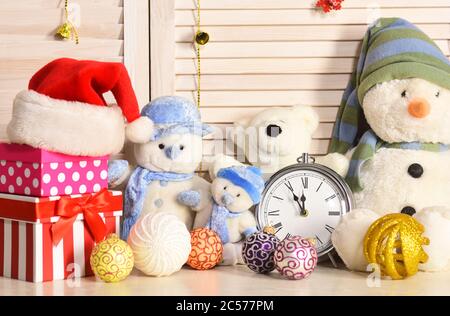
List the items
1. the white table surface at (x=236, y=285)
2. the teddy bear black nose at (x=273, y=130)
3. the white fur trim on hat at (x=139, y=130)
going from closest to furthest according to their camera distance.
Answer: the white table surface at (x=236, y=285)
the white fur trim on hat at (x=139, y=130)
the teddy bear black nose at (x=273, y=130)

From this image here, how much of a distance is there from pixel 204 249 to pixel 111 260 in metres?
0.22

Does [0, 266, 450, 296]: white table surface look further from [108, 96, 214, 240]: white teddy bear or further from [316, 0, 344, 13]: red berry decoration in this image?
[316, 0, 344, 13]: red berry decoration

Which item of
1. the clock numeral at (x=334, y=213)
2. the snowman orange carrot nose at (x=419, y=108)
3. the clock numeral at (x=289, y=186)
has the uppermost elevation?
the snowman orange carrot nose at (x=419, y=108)

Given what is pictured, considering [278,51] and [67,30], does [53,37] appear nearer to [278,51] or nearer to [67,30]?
[67,30]

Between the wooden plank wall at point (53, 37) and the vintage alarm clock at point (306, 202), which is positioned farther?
the wooden plank wall at point (53, 37)

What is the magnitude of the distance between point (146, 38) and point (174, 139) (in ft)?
0.94

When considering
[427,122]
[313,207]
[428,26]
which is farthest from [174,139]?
[428,26]

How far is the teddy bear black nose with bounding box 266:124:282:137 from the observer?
1.77 meters

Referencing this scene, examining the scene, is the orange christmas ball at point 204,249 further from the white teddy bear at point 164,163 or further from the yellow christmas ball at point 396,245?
the yellow christmas ball at point 396,245

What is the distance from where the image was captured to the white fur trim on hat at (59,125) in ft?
4.74

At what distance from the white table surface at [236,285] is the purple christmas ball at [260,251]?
2 cm

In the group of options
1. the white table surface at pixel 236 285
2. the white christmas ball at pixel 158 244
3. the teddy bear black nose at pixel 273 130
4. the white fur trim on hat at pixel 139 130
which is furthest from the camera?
the teddy bear black nose at pixel 273 130

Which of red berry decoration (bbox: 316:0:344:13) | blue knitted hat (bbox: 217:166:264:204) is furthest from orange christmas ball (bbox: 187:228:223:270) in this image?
red berry decoration (bbox: 316:0:344:13)

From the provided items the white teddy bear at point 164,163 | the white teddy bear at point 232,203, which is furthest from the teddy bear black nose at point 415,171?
the white teddy bear at point 164,163
